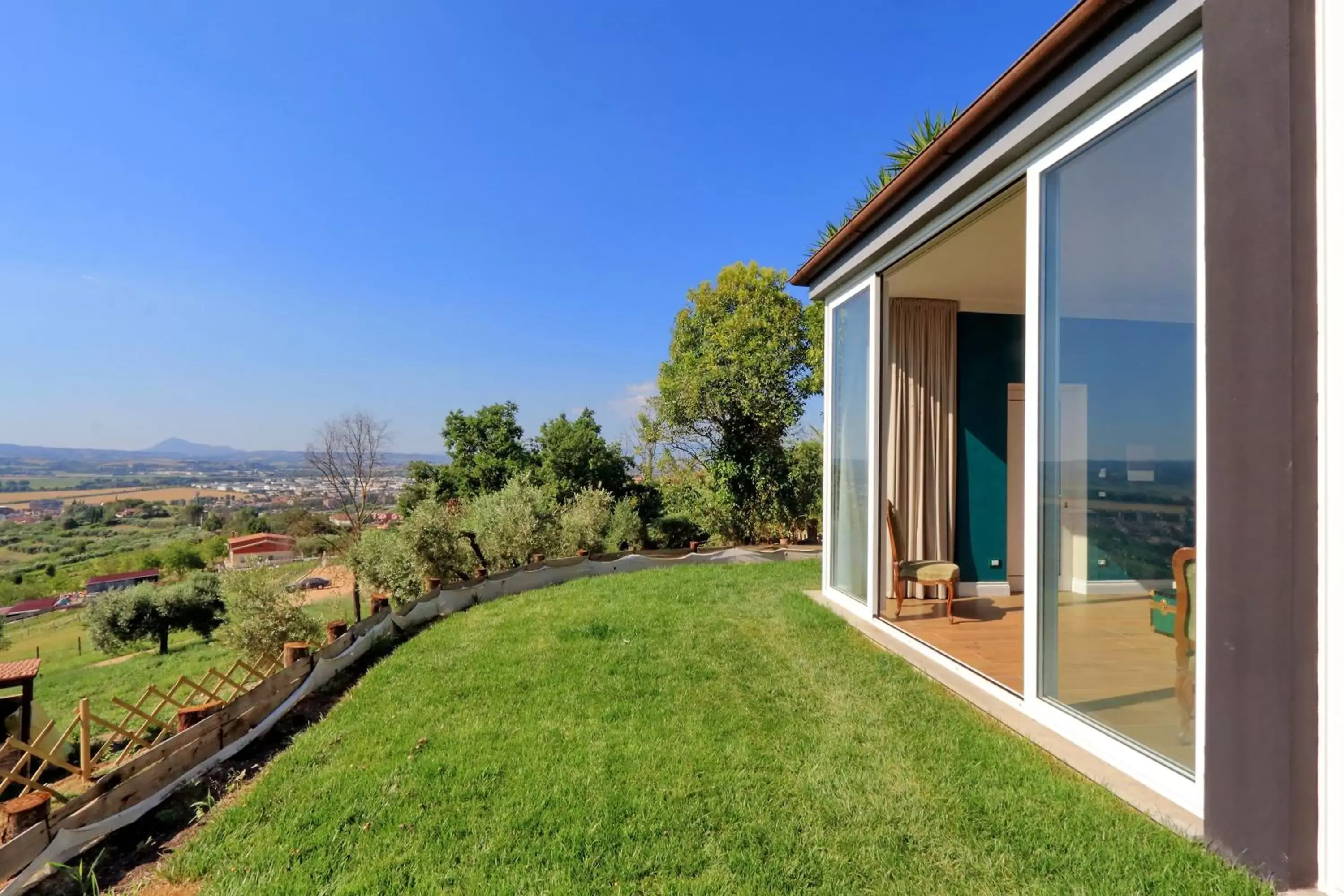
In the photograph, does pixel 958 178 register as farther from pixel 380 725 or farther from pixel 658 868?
pixel 380 725

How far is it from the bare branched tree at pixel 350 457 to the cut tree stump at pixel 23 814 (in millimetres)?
11139

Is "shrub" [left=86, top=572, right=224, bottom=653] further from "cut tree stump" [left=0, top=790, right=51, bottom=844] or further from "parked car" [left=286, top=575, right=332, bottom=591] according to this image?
"cut tree stump" [left=0, top=790, right=51, bottom=844]

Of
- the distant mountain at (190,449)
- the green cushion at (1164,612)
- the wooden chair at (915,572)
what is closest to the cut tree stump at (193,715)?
the green cushion at (1164,612)

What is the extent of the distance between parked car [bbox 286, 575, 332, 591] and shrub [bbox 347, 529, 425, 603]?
0.55 m

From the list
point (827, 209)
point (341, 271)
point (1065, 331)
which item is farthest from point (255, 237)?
point (1065, 331)

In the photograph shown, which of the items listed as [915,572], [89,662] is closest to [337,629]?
[915,572]

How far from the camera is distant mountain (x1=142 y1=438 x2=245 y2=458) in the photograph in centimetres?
8250

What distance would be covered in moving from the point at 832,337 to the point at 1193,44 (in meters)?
4.01

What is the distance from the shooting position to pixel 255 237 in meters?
16.3

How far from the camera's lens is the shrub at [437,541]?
7.40 m

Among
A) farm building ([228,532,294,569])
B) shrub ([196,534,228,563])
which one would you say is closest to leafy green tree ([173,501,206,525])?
shrub ([196,534,228,563])

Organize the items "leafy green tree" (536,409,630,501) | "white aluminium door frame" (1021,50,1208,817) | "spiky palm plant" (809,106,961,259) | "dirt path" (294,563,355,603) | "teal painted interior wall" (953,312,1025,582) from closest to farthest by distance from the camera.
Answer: "white aluminium door frame" (1021,50,1208,817)
"teal painted interior wall" (953,312,1025,582)
"spiky palm plant" (809,106,961,259)
"dirt path" (294,563,355,603)
"leafy green tree" (536,409,630,501)

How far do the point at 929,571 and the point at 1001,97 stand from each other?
12.5 feet

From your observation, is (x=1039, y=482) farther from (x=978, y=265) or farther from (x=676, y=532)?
(x=676, y=532)
